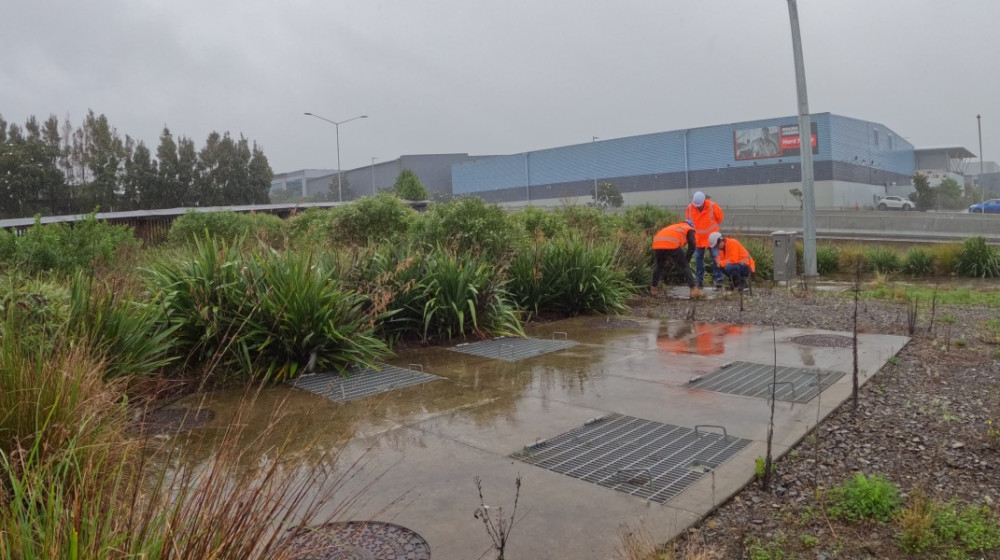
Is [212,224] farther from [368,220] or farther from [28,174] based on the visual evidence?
[28,174]

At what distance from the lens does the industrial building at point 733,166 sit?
6619 centimetres

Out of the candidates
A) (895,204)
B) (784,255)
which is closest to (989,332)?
(784,255)

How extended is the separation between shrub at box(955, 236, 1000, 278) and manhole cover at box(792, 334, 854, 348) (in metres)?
11.6

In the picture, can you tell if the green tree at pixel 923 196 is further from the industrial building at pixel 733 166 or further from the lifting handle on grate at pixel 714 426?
the lifting handle on grate at pixel 714 426

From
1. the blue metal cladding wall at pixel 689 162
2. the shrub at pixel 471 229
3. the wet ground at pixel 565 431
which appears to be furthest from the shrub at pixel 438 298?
the blue metal cladding wall at pixel 689 162

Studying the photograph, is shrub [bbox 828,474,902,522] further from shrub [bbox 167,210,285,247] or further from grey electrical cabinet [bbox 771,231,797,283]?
shrub [bbox 167,210,285,247]

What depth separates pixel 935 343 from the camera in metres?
7.50

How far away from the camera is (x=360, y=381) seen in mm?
6348

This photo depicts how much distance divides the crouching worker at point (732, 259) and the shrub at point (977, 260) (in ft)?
24.9

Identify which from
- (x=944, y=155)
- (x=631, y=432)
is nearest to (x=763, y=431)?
(x=631, y=432)

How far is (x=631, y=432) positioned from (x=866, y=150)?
3009 inches

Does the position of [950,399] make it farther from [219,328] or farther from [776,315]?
[219,328]

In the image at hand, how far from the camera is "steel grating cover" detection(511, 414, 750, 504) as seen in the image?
12.9 feet

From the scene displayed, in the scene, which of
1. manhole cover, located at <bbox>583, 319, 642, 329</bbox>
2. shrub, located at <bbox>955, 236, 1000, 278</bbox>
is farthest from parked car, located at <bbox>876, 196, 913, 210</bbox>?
manhole cover, located at <bbox>583, 319, 642, 329</bbox>
